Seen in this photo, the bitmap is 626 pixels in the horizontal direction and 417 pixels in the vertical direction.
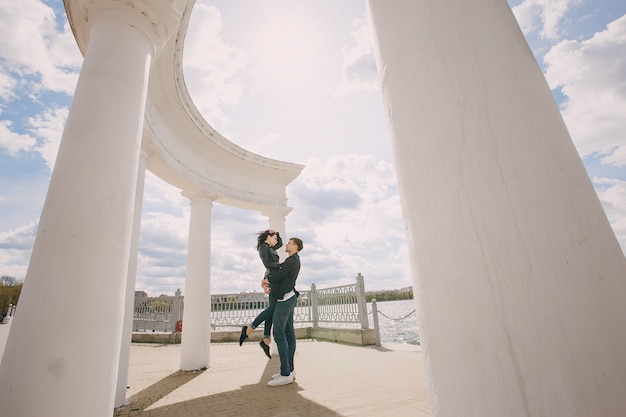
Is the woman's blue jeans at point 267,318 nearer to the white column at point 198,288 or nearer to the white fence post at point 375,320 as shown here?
the white column at point 198,288

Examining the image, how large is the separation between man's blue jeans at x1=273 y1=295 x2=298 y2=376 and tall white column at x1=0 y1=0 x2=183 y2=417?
3.58 metres

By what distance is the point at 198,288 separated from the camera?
8.13 metres

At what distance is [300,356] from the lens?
923 cm

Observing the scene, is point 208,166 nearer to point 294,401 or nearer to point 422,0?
point 294,401

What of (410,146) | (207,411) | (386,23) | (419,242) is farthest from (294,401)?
(386,23)

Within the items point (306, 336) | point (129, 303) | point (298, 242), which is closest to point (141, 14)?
point (298, 242)

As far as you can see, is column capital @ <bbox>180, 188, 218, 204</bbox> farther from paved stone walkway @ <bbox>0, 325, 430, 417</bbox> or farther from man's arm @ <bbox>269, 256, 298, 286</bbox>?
paved stone walkway @ <bbox>0, 325, 430, 417</bbox>

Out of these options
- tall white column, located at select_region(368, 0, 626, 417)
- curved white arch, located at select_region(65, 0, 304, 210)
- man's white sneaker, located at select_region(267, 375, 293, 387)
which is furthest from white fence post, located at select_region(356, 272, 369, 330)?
tall white column, located at select_region(368, 0, 626, 417)

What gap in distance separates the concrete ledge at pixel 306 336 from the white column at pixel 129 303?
7700 mm

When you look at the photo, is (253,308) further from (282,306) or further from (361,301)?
(282,306)

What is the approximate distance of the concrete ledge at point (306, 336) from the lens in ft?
34.5

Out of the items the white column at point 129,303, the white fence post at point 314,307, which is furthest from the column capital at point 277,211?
the white fence post at point 314,307

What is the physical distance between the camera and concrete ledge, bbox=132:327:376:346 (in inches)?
414

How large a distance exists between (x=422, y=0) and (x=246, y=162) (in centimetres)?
884
